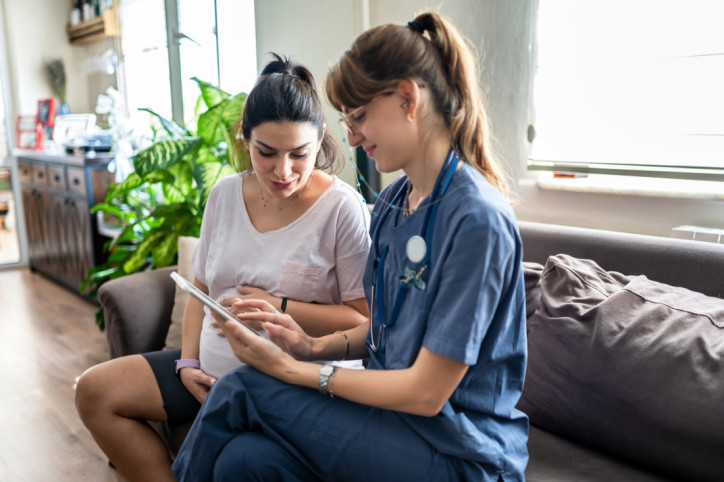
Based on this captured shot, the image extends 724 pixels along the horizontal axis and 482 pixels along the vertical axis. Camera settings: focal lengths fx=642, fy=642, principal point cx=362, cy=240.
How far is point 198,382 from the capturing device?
151cm

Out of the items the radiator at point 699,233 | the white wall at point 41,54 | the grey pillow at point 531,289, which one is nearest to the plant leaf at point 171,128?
the grey pillow at point 531,289

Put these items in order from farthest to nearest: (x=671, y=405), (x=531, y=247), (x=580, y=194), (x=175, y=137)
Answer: (x=175, y=137)
(x=580, y=194)
(x=531, y=247)
(x=671, y=405)

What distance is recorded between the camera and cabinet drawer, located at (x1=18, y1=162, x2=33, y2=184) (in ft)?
15.4

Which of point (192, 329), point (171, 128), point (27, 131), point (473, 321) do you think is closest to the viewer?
point (473, 321)

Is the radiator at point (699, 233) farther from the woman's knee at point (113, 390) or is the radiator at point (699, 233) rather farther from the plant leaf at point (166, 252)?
the plant leaf at point (166, 252)

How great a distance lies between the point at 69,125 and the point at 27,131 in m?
0.53

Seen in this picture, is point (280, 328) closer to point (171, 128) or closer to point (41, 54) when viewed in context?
point (171, 128)

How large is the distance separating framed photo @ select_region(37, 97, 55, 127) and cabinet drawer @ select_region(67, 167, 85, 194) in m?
0.95

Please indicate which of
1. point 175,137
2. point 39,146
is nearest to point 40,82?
point 39,146

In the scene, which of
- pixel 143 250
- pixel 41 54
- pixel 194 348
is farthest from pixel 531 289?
pixel 41 54

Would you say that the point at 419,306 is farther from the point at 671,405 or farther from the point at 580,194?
the point at 580,194

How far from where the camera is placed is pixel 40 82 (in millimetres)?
5035

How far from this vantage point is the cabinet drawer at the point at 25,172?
15.4 ft

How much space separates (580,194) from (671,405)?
907mm
